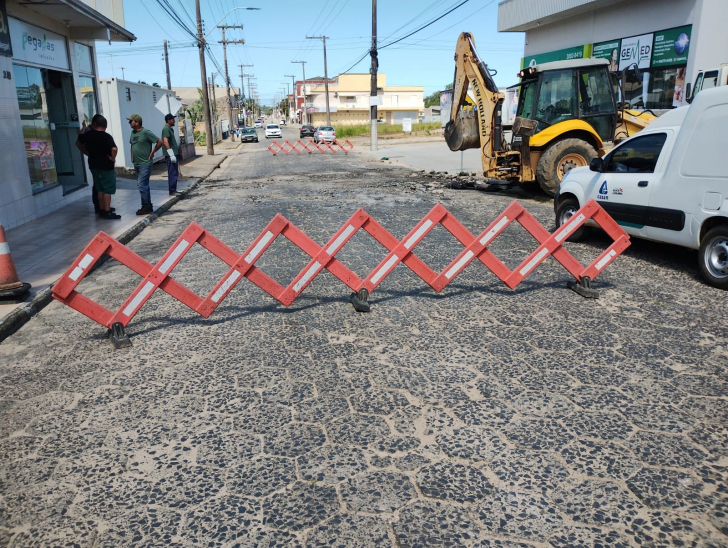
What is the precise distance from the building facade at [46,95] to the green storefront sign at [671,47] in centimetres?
1560

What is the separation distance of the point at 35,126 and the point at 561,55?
19495 mm

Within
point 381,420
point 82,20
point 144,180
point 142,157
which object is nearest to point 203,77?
point 82,20

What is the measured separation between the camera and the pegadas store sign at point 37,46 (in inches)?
465

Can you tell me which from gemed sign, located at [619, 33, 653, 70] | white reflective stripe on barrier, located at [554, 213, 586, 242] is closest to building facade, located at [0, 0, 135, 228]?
white reflective stripe on barrier, located at [554, 213, 586, 242]

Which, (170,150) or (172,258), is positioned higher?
(170,150)

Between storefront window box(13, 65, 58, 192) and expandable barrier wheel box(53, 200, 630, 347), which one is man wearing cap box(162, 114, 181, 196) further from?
expandable barrier wheel box(53, 200, 630, 347)

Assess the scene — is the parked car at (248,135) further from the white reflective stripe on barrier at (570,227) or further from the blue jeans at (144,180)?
the white reflective stripe on barrier at (570,227)

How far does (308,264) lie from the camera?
598 centimetres

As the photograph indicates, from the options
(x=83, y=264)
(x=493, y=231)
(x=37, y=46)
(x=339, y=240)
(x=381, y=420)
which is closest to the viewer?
(x=381, y=420)

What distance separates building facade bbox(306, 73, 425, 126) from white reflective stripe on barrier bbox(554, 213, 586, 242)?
98.6 metres

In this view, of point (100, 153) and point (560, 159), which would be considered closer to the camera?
point (100, 153)

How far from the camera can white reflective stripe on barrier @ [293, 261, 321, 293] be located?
598cm

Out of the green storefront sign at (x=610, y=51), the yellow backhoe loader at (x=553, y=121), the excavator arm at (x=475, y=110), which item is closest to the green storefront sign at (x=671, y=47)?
the green storefront sign at (x=610, y=51)

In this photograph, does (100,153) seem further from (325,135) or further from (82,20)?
(325,135)
